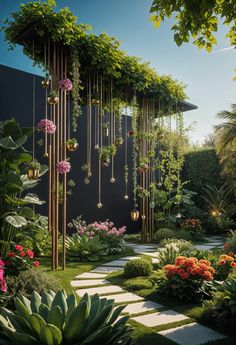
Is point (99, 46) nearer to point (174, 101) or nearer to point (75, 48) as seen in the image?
point (75, 48)

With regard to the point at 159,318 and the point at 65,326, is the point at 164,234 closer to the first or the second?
the point at 159,318

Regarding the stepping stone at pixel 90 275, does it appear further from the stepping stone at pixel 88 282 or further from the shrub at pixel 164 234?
the shrub at pixel 164 234

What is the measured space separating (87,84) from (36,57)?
1.21 meters

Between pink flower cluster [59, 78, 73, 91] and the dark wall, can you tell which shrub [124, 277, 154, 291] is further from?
the dark wall

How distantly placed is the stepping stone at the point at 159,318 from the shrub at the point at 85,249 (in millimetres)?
3033

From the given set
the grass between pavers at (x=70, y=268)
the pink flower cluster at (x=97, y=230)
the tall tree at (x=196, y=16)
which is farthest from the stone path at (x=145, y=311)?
the tall tree at (x=196, y=16)

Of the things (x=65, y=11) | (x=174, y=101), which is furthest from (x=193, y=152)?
(x=65, y=11)

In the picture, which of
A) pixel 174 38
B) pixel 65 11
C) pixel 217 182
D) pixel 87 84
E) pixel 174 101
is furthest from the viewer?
pixel 217 182

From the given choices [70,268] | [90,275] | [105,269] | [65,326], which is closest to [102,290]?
[90,275]

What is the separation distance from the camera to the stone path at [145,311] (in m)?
3.14

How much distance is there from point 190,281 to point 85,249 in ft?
9.79

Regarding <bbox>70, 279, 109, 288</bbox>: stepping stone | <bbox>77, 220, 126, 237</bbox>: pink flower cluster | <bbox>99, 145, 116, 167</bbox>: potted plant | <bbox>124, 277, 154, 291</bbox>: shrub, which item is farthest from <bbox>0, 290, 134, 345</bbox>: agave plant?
<bbox>77, 220, 126, 237</bbox>: pink flower cluster

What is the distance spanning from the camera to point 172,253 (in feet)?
18.3

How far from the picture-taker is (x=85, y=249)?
22.2ft
